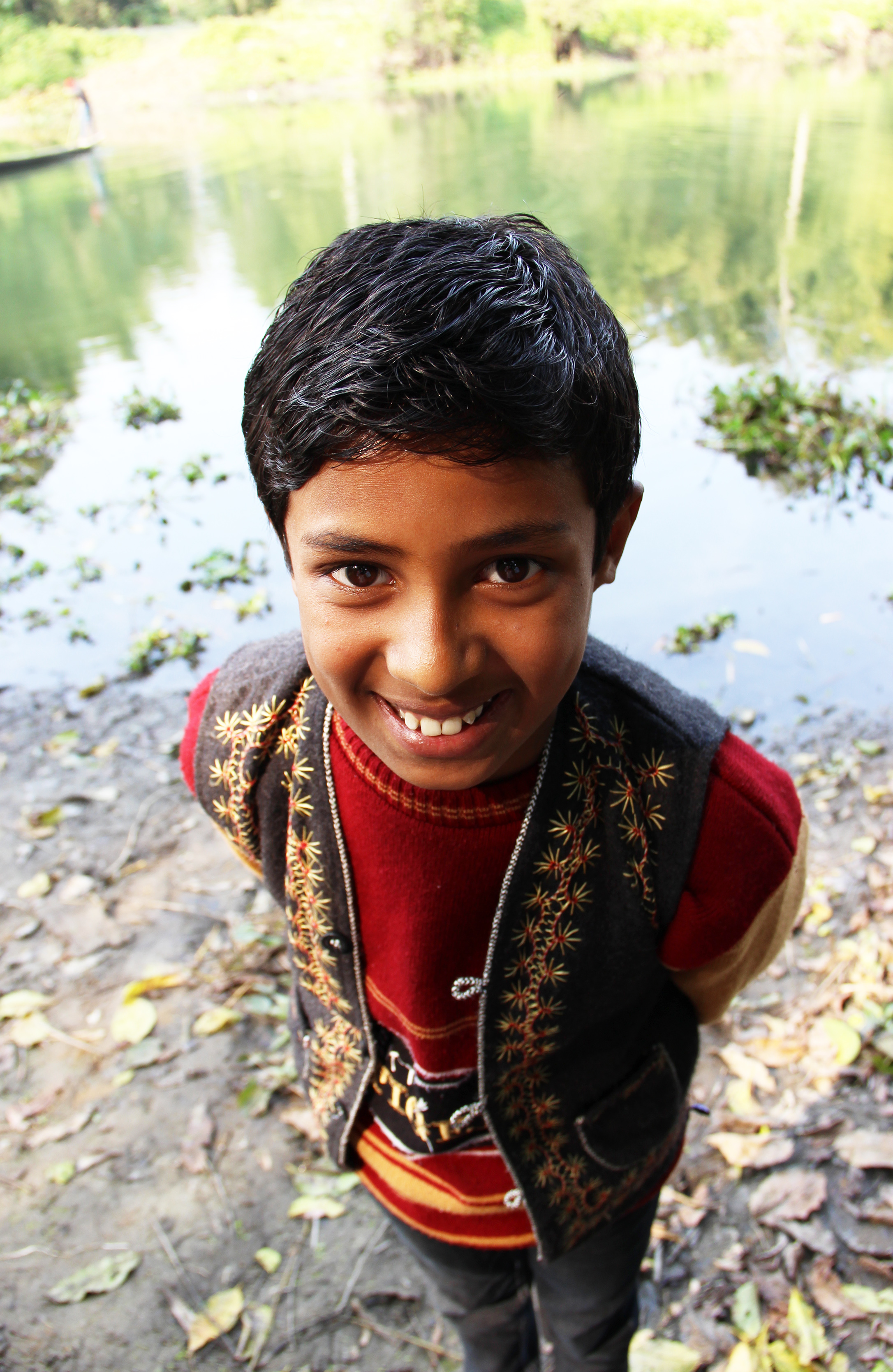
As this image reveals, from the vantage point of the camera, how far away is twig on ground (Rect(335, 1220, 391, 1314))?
1.88 metres

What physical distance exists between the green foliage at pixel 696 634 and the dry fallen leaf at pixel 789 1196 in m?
2.07

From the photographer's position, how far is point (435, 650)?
2.82ft

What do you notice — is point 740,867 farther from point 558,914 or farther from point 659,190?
point 659,190

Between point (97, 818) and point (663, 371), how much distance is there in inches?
188

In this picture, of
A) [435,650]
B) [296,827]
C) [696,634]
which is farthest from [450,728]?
[696,634]

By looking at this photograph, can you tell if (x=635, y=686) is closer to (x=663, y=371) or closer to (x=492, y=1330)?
(x=492, y=1330)

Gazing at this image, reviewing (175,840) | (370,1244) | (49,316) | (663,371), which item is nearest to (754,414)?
(663,371)

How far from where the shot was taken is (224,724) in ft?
4.09

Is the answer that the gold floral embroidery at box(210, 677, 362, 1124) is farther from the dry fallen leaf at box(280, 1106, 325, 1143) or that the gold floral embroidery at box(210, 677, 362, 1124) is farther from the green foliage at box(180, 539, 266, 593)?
the green foliage at box(180, 539, 266, 593)

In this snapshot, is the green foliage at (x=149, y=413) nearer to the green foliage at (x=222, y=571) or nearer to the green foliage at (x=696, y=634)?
the green foliage at (x=222, y=571)

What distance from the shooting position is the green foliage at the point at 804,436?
15.9 feet

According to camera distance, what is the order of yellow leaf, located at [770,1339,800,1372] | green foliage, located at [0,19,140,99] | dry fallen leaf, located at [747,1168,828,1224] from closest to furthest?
yellow leaf, located at [770,1339,800,1372] → dry fallen leaf, located at [747,1168,828,1224] → green foliage, located at [0,19,140,99]

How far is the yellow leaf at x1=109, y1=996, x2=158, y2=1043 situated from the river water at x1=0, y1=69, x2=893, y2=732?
1559mm

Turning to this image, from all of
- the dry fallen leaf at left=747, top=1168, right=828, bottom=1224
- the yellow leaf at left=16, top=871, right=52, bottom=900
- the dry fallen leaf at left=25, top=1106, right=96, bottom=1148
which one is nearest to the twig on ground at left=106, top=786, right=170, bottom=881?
the yellow leaf at left=16, top=871, right=52, bottom=900
